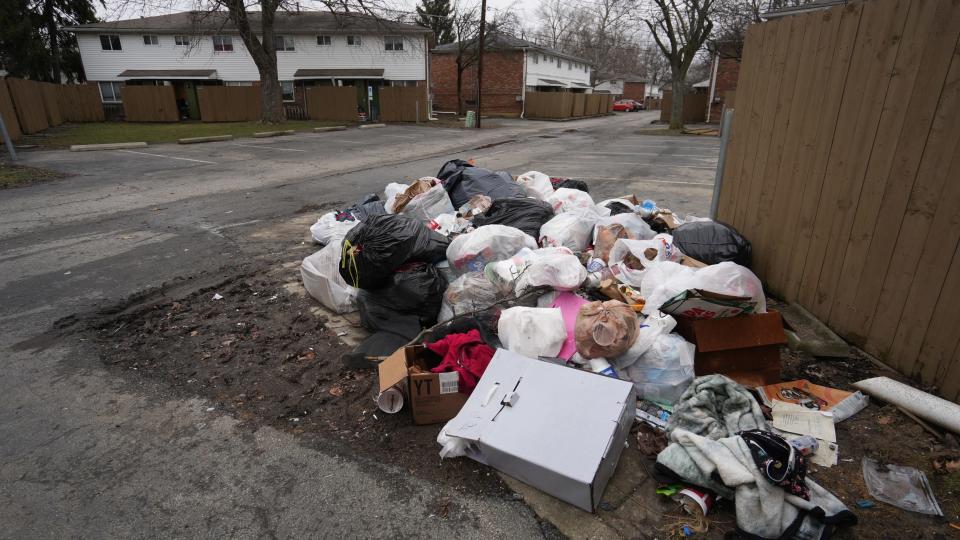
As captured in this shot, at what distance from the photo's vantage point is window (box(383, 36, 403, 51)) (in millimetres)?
28125

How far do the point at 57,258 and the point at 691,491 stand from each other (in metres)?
5.97

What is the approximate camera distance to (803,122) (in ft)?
11.3

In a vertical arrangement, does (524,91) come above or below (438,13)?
below

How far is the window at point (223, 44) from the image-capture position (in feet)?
92.7

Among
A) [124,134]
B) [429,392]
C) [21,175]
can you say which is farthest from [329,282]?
[124,134]

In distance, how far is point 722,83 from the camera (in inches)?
1190

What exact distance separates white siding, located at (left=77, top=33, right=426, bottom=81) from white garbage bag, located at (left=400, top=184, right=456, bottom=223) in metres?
25.4

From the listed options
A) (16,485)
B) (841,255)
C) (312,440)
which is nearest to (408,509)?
(312,440)

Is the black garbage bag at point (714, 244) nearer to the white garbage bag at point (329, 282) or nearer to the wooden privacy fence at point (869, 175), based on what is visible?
the wooden privacy fence at point (869, 175)

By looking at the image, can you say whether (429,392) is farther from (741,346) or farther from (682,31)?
(682,31)

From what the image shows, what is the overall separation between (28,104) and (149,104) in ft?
26.4

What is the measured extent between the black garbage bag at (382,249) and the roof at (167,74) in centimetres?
2985

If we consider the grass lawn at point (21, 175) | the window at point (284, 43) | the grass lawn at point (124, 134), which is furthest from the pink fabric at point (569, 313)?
the window at point (284, 43)

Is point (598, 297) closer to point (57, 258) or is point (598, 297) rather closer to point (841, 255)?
point (841, 255)
